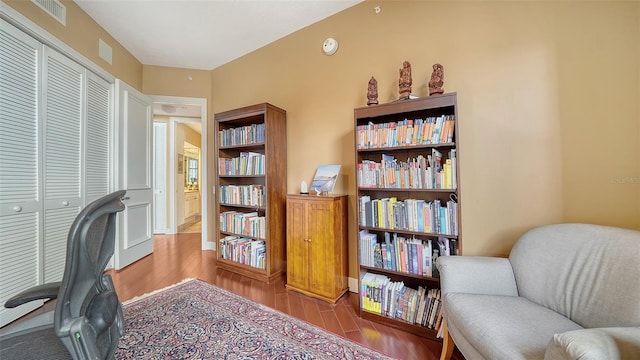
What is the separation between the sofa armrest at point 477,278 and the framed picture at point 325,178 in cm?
113

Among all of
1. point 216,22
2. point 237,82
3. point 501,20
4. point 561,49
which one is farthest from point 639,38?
point 237,82

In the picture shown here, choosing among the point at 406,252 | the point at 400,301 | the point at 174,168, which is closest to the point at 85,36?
the point at 174,168

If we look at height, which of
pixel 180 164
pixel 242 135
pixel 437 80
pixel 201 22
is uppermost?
pixel 201 22

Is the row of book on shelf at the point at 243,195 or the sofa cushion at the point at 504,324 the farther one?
the row of book on shelf at the point at 243,195

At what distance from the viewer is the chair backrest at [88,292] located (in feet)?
1.99

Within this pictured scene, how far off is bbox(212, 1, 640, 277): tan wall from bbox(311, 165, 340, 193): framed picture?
0.49 feet

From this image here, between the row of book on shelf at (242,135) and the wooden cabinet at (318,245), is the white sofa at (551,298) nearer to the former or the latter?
the wooden cabinet at (318,245)

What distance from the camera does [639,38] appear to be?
1.27 m

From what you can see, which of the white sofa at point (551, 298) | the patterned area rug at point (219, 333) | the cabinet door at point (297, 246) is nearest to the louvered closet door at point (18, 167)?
the patterned area rug at point (219, 333)

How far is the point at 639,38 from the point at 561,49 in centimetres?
32

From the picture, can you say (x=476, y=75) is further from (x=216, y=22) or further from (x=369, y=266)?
(x=216, y=22)

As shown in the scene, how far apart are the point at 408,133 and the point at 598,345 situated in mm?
1342

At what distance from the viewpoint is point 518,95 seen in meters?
1.55

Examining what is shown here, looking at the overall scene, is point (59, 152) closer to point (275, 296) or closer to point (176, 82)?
point (176, 82)
